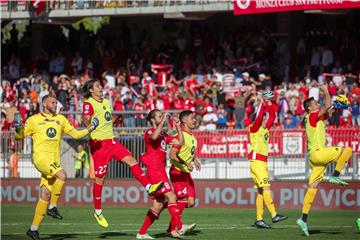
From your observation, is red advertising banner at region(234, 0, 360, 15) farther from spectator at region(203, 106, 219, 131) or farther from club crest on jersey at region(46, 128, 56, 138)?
club crest on jersey at region(46, 128, 56, 138)

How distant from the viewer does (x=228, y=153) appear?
30203mm

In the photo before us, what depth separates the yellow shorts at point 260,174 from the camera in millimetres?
20688

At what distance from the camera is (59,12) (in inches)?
1661

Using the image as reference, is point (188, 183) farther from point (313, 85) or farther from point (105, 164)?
point (313, 85)

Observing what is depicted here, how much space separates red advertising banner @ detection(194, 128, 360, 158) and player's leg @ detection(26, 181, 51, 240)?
11912 mm

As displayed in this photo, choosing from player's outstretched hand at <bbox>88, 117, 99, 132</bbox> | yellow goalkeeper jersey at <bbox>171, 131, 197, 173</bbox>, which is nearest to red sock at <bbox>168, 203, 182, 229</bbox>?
yellow goalkeeper jersey at <bbox>171, 131, 197, 173</bbox>

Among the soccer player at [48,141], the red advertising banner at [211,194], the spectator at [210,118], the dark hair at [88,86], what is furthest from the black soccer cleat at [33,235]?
the spectator at [210,118]

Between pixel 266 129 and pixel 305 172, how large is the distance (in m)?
Result: 7.86

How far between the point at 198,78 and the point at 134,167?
20051mm

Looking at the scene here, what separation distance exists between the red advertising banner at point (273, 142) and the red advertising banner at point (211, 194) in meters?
1.02

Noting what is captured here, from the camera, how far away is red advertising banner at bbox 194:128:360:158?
28.6 m

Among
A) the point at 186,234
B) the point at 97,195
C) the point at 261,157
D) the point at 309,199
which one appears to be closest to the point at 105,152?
the point at 97,195

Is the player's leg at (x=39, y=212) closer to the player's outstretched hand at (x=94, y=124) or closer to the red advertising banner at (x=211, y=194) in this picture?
the player's outstretched hand at (x=94, y=124)

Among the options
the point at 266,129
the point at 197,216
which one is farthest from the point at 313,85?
the point at 266,129
